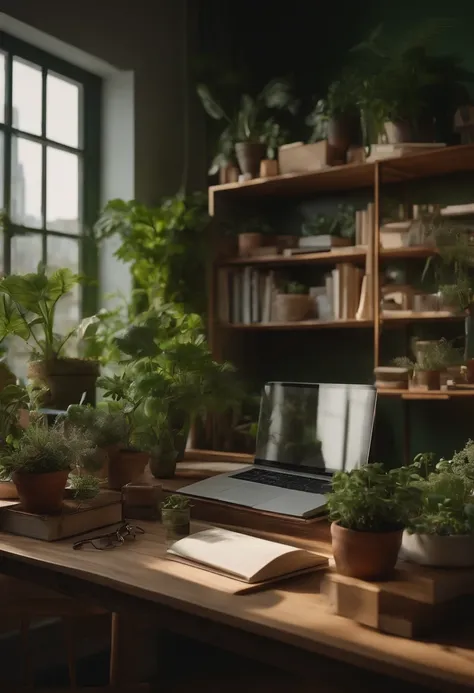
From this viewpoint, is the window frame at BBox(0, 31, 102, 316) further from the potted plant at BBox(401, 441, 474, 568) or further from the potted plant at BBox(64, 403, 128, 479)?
the potted plant at BBox(401, 441, 474, 568)

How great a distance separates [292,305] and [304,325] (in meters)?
0.12

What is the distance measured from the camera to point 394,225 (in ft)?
11.2

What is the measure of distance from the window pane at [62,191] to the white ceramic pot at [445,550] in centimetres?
270

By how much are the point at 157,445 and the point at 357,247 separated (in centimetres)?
160

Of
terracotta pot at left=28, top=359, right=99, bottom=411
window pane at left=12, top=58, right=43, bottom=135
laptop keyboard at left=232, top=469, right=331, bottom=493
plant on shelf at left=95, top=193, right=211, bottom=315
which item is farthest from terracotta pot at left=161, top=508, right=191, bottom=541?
window pane at left=12, top=58, right=43, bottom=135

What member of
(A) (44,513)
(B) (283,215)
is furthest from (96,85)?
(A) (44,513)

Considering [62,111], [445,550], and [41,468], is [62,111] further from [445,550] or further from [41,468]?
[445,550]

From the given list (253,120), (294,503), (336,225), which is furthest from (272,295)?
→ (294,503)

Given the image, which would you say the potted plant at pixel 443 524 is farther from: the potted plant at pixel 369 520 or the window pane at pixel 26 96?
the window pane at pixel 26 96

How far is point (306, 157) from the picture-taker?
3615 mm

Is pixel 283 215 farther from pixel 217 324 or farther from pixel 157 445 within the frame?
pixel 157 445

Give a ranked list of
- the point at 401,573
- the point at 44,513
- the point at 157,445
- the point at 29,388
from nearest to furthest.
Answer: the point at 401,573 → the point at 44,513 → the point at 157,445 → the point at 29,388

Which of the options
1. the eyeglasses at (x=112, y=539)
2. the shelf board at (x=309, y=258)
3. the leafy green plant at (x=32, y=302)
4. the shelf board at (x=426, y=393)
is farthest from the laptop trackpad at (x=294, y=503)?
the shelf board at (x=309, y=258)

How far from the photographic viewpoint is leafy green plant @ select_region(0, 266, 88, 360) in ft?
8.75
